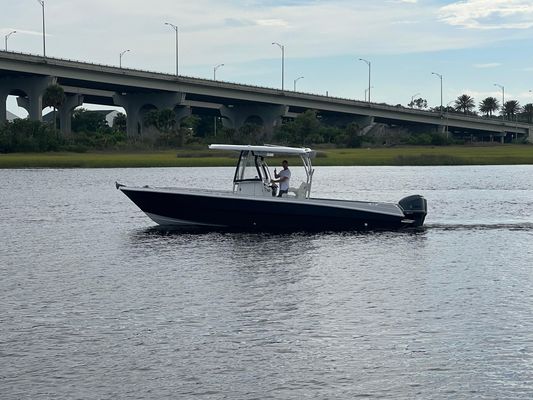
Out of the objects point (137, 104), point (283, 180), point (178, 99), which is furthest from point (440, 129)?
point (283, 180)

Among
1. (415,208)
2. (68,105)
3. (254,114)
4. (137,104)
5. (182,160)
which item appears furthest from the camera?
(254,114)

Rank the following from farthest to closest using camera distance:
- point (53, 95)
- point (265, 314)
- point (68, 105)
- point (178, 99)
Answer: point (68, 105)
point (178, 99)
point (53, 95)
point (265, 314)

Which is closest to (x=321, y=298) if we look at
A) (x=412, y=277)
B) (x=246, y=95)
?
(x=412, y=277)

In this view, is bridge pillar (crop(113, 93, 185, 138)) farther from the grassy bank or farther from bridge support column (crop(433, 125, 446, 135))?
bridge support column (crop(433, 125, 446, 135))

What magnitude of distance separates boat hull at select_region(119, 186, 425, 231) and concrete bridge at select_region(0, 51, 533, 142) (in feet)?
293

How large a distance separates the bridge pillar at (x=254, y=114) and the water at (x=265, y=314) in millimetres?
128234

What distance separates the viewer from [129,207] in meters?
54.3

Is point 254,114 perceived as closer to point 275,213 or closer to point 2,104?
point 2,104

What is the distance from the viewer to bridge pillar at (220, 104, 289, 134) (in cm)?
17062

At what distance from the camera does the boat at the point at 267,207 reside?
38.5m

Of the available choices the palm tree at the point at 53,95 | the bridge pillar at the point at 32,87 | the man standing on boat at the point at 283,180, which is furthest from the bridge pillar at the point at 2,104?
the man standing on boat at the point at 283,180

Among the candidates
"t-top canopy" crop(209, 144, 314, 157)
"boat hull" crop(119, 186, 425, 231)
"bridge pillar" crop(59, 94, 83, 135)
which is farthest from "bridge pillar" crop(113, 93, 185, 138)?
"t-top canopy" crop(209, 144, 314, 157)

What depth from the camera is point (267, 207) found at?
3844 centimetres

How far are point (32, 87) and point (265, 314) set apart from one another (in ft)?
400
